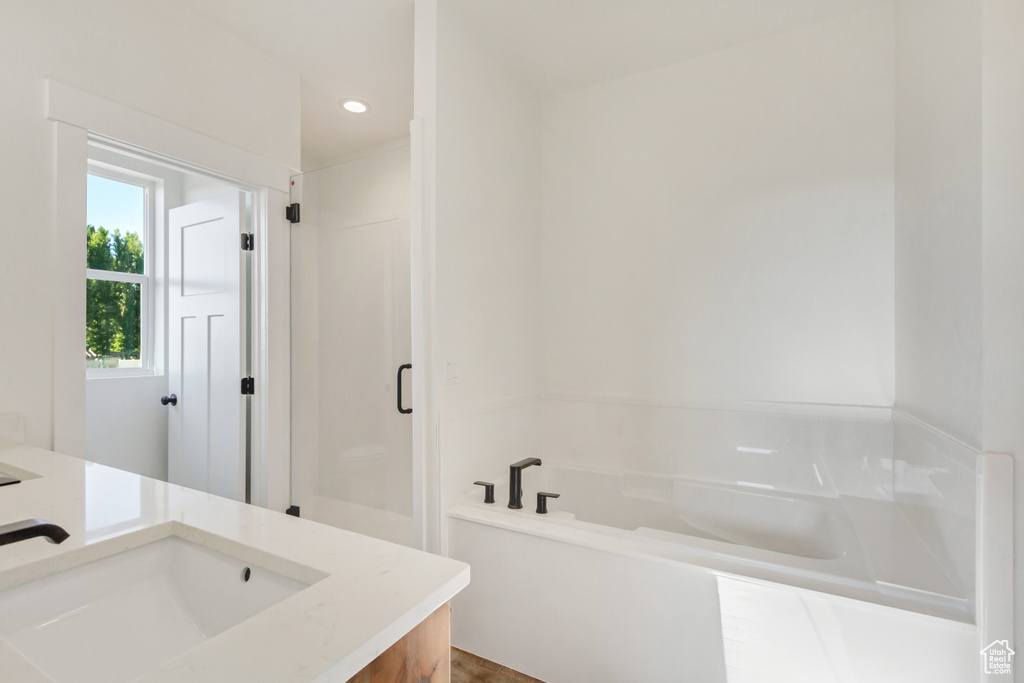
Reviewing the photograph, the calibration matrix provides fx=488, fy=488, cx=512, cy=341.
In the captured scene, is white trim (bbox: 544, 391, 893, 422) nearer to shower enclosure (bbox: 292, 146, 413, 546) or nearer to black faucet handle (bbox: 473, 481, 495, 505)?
black faucet handle (bbox: 473, 481, 495, 505)

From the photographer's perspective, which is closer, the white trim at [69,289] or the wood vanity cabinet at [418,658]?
the wood vanity cabinet at [418,658]

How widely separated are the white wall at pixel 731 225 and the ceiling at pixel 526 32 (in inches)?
4.3

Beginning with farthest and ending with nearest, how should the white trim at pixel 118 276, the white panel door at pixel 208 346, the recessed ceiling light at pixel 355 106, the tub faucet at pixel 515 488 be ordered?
1. the white trim at pixel 118 276
2. the recessed ceiling light at pixel 355 106
3. the white panel door at pixel 208 346
4. the tub faucet at pixel 515 488

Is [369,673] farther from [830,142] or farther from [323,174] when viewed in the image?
[830,142]

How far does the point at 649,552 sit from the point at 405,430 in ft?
3.57

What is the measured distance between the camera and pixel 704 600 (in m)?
1.41

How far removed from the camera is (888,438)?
1938 mm

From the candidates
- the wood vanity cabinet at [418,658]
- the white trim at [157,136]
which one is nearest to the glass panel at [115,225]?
the white trim at [157,136]

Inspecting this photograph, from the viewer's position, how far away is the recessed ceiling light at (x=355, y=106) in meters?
2.68

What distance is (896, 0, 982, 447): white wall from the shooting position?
1.21 meters

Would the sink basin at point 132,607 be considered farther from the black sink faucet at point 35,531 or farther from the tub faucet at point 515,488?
the tub faucet at point 515,488

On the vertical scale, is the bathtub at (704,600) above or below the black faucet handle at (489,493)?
below

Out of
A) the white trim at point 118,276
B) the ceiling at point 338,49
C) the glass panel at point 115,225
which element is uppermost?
the ceiling at point 338,49

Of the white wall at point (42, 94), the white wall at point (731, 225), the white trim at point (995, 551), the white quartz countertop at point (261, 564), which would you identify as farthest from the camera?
the white wall at point (731, 225)
